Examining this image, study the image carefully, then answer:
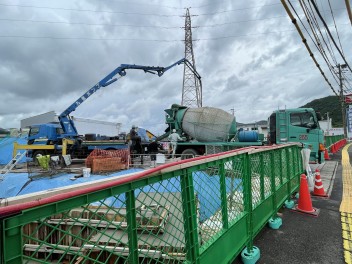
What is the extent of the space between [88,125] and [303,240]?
36915 millimetres

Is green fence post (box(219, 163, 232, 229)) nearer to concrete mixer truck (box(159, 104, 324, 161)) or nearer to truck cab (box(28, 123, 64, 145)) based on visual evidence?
concrete mixer truck (box(159, 104, 324, 161))

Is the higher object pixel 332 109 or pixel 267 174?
pixel 332 109

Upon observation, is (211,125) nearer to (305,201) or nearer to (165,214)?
(305,201)

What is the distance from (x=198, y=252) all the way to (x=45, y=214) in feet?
5.32

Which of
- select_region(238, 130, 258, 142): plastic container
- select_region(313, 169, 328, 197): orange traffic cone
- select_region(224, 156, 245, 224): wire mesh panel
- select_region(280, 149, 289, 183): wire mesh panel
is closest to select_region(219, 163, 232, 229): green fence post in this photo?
select_region(224, 156, 245, 224): wire mesh panel

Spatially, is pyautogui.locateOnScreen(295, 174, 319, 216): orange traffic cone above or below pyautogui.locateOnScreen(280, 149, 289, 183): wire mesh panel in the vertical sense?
below

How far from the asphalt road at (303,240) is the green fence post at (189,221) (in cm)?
158

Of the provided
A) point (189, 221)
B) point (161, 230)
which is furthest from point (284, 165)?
point (189, 221)

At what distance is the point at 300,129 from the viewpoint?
444 inches

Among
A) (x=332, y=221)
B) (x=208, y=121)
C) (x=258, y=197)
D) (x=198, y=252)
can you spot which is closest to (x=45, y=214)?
(x=198, y=252)

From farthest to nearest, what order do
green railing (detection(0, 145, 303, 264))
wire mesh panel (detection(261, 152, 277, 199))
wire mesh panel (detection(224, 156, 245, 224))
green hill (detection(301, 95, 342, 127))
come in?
green hill (detection(301, 95, 342, 127)), wire mesh panel (detection(261, 152, 277, 199)), wire mesh panel (detection(224, 156, 245, 224)), green railing (detection(0, 145, 303, 264))

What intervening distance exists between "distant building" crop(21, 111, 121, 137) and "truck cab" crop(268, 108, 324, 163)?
30.1m

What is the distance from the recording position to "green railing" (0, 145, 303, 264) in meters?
1.29

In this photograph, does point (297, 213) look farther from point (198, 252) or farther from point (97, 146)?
point (97, 146)
